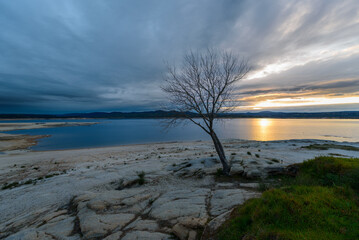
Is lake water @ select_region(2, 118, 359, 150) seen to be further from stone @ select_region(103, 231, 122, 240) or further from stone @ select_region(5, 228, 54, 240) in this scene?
stone @ select_region(103, 231, 122, 240)

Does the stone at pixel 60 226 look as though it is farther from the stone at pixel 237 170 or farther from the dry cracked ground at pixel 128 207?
the stone at pixel 237 170

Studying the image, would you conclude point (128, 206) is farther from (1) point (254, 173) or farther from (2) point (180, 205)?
(1) point (254, 173)

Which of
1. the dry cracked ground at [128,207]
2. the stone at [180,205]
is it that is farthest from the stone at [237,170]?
the stone at [180,205]

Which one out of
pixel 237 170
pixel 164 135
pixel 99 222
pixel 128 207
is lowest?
pixel 164 135

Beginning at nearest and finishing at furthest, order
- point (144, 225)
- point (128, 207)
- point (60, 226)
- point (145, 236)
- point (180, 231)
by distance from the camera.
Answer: point (180, 231), point (145, 236), point (144, 225), point (60, 226), point (128, 207)

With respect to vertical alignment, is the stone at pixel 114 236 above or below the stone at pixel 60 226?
above

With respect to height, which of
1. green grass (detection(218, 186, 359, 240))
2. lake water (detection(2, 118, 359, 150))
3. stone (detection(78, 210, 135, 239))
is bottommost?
lake water (detection(2, 118, 359, 150))

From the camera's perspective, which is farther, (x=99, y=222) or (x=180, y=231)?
(x=99, y=222)

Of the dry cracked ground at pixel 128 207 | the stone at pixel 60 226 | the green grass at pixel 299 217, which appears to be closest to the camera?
the green grass at pixel 299 217

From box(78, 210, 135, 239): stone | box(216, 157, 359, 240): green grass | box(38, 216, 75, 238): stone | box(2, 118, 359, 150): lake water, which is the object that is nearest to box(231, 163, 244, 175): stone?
box(216, 157, 359, 240): green grass

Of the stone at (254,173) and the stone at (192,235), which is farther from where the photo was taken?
the stone at (254,173)

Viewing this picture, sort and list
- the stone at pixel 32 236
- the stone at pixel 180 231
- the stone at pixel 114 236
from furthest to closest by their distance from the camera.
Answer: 1. the stone at pixel 32 236
2. the stone at pixel 114 236
3. the stone at pixel 180 231

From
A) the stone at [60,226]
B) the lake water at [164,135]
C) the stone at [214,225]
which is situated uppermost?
the stone at [214,225]

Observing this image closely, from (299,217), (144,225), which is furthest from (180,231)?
(299,217)
